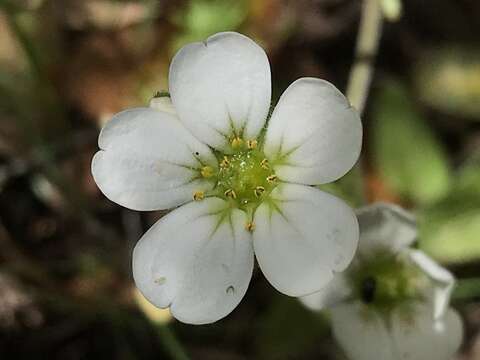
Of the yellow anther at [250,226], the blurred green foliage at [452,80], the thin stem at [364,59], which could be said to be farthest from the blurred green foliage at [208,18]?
the yellow anther at [250,226]

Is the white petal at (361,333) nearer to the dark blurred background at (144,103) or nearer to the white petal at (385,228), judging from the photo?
the white petal at (385,228)

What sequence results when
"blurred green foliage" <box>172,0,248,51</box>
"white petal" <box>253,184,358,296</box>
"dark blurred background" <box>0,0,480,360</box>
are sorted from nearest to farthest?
"white petal" <box>253,184,358,296</box> → "dark blurred background" <box>0,0,480,360</box> → "blurred green foliage" <box>172,0,248,51</box>

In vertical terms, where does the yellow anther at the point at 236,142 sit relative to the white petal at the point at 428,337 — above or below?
above

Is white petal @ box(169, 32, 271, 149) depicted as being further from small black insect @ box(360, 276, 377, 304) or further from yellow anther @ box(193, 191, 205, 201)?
small black insect @ box(360, 276, 377, 304)

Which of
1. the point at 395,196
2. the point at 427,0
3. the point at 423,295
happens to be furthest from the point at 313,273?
the point at 427,0

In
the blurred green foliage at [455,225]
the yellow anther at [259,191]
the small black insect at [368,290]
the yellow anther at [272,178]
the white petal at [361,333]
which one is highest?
the yellow anther at [272,178]

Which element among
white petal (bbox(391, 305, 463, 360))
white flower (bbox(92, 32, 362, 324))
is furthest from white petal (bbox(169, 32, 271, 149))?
white petal (bbox(391, 305, 463, 360))

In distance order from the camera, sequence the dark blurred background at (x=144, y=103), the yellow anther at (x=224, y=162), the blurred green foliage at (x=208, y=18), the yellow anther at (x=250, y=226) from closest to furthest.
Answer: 1. the yellow anther at (x=250, y=226)
2. the yellow anther at (x=224, y=162)
3. the dark blurred background at (x=144, y=103)
4. the blurred green foliage at (x=208, y=18)

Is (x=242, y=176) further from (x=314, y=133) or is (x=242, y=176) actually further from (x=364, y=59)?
(x=364, y=59)
